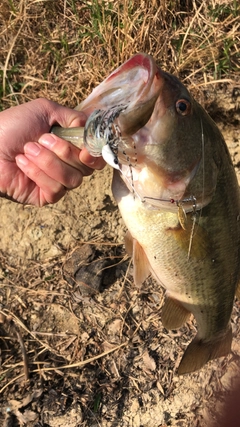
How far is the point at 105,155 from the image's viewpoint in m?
1.25

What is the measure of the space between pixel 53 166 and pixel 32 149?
0.10 metres

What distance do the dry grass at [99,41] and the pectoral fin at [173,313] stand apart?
59.6 inches

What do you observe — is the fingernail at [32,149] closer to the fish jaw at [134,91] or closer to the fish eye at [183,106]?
the fish jaw at [134,91]

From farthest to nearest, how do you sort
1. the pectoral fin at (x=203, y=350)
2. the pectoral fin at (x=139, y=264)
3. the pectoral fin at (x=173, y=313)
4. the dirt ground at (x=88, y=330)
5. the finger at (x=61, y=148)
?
the dirt ground at (x=88, y=330) < the pectoral fin at (x=203, y=350) < the pectoral fin at (x=173, y=313) < the pectoral fin at (x=139, y=264) < the finger at (x=61, y=148)

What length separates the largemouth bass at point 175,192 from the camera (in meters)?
1.26

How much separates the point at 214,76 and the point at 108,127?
1739 millimetres

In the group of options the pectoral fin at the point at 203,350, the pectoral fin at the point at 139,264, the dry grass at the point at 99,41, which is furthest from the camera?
the dry grass at the point at 99,41

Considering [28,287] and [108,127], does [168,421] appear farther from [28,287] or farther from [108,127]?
[108,127]

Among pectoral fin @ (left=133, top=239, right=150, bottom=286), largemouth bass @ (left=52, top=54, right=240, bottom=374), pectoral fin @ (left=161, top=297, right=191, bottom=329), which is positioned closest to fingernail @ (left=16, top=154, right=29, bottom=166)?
→ largemouth bass @ (left=52, top=54, right=240, bottom=374)

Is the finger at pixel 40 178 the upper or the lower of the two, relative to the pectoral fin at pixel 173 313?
upper

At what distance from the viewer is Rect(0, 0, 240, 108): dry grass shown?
2711 mm

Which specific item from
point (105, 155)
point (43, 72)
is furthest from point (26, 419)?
point (43, 72)

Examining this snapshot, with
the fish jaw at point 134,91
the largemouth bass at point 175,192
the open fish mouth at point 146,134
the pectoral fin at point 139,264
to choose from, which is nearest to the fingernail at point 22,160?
the open fish mouth at point 146,134

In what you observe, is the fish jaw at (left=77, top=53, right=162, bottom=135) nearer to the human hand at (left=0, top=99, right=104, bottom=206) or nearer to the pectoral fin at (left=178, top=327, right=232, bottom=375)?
the human hand at (left=0, top=99, right=104, bottom=206)
